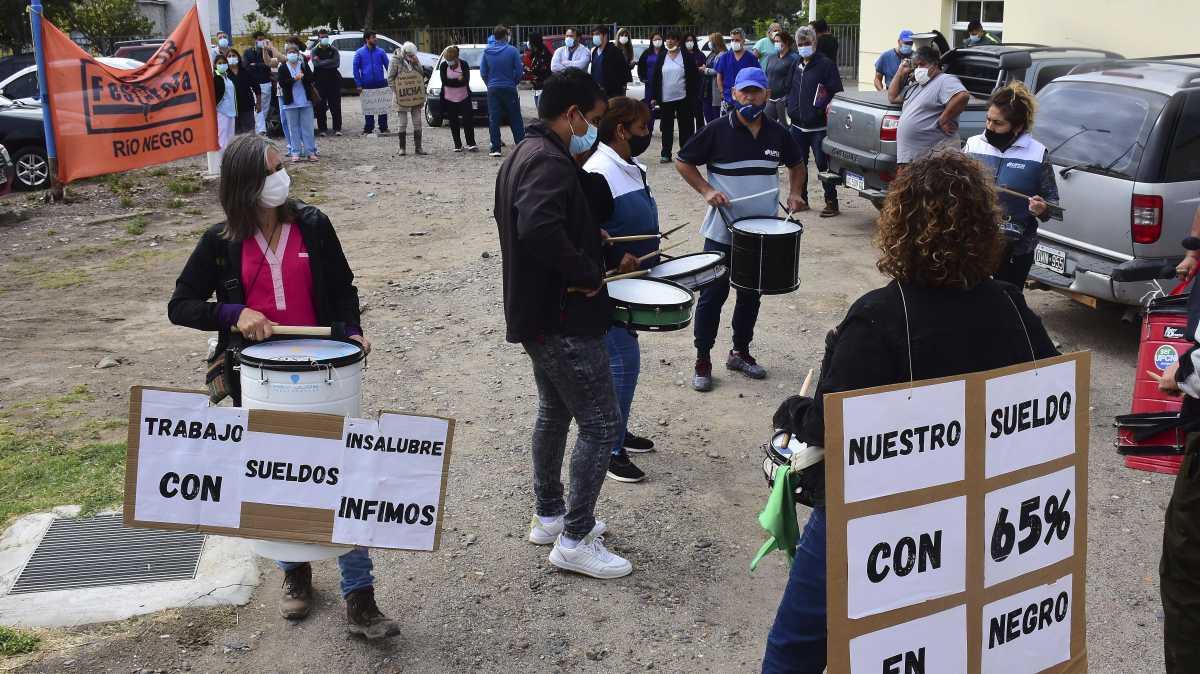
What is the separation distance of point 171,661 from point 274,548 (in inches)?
29.9

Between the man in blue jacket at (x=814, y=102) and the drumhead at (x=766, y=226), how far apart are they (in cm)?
602

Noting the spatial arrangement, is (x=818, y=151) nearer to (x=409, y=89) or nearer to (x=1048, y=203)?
(x=1048, y=203)

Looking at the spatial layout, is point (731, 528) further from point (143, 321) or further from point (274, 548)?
point (143, 321)

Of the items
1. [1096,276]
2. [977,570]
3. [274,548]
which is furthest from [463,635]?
[1096,276]

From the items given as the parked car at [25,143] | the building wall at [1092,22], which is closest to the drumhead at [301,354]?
the parked car at [25,143]

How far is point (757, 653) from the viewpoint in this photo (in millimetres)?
4285

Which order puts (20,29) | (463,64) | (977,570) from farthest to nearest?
(20,29), (463,64), (977,570)

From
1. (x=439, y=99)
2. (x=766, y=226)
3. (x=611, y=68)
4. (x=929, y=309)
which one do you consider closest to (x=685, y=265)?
(x=766, y=226)

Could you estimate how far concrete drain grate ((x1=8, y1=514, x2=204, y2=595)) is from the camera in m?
4.80

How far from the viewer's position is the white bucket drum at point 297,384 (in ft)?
12.5

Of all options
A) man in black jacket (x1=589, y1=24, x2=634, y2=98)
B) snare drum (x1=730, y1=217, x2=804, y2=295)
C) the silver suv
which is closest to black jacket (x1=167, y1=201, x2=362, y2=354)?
snare drum (x1=730, y1=217, x2=804, y2=295)

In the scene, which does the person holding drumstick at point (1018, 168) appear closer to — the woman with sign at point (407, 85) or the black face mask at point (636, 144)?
the black face mask at point (636, 144)

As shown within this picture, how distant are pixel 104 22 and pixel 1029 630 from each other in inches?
1517

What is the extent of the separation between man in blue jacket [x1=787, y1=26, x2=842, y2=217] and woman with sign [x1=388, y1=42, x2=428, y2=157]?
22.3 ft
